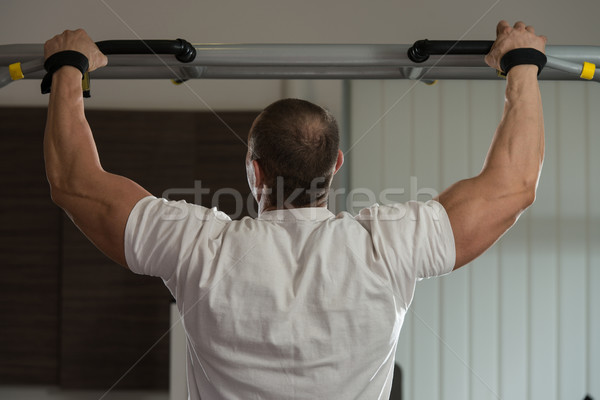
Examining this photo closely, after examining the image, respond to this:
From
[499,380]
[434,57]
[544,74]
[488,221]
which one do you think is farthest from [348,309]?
[499,380]

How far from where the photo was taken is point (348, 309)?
2.54ft

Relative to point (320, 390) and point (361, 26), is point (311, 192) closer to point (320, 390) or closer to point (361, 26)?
point (320, 390)

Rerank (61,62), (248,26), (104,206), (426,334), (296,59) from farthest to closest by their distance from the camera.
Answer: (248,26)
(426,334)
(296,59)
(61,62)
(104,206)

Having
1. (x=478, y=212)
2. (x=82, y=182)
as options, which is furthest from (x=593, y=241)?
(x=82, y=182)

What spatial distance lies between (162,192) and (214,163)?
310mm

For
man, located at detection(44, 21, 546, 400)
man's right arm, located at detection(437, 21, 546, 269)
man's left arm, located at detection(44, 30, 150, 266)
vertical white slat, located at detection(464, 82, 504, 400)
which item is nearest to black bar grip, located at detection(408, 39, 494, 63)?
man's right arm, located at detection(437, 21, 546, 269)

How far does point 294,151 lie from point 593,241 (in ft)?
7.54

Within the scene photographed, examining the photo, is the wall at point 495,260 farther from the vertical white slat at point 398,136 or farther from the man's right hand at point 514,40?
the man's right hand at point 514,40

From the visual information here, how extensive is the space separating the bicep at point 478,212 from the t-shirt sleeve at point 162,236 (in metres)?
0.41

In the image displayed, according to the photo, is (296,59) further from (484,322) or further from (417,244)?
(484,322)

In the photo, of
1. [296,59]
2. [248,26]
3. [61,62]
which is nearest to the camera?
[61,62]

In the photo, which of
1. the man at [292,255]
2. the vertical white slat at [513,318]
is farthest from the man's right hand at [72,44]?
the vertical white slat at [513,318]

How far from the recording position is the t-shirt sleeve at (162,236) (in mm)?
767

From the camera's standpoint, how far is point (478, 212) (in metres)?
0.77
